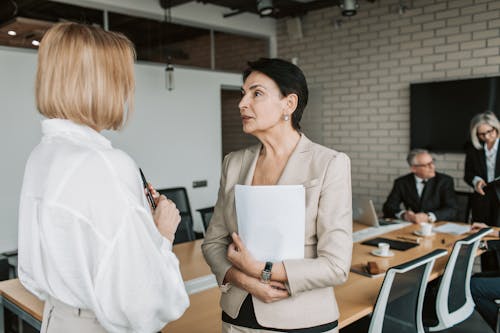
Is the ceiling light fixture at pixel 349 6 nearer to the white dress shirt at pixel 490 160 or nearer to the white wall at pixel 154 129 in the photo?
the white wall at pixel 154 129

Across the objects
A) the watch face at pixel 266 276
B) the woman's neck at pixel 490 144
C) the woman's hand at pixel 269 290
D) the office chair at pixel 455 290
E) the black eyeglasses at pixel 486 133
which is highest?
the black eyeglasses at pixel 486 133

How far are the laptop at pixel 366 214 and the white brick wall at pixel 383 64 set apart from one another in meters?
1.71

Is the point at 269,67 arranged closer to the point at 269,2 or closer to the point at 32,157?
the point at 32,157

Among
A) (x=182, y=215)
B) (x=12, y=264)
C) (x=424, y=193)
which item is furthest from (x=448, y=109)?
(x=12, y=264)

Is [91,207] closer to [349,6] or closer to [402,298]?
[402,298]

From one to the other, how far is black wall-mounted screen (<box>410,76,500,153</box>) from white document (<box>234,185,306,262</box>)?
4.23m

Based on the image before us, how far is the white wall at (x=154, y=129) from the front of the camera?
14.0 feet

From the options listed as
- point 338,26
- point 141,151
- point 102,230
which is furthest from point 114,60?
point 338,26

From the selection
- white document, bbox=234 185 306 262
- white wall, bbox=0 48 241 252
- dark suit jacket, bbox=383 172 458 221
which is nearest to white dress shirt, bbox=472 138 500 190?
dark suit jacket, bbox=383 172 458 221

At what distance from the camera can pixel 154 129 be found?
17.3ft

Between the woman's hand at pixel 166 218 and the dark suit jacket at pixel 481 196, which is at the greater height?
the woman's hand at pixel 166 218

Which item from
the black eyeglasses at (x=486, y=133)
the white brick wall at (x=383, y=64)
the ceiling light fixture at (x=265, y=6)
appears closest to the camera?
the black eyeglasses at (x=486, y=133)

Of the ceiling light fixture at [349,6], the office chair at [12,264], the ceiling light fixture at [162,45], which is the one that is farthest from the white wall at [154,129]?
the ceiling light fixture at [349,6]

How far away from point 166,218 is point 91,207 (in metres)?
0.23
